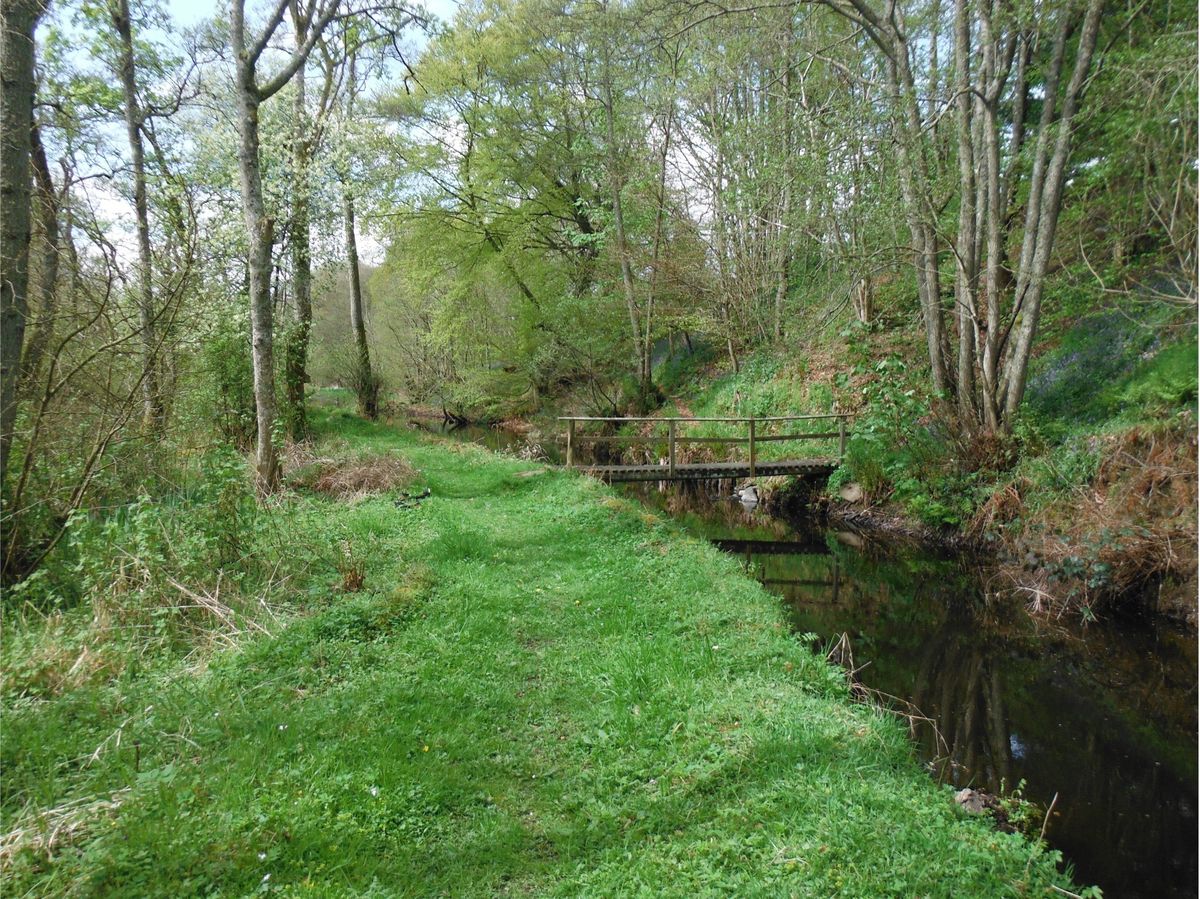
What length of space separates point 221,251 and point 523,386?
10.9 m

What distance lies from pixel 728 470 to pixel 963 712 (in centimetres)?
675

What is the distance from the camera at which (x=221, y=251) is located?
9797 mm

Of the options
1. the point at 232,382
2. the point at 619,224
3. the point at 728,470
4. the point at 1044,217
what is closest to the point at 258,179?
the point at 232,382

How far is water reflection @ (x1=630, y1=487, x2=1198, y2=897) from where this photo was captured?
3.54 m

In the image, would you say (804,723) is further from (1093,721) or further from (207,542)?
(207,542)

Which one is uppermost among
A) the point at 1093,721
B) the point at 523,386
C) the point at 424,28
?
the point at 424,28

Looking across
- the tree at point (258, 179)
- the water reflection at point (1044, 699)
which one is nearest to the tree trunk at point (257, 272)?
the tree at point (258, 179)

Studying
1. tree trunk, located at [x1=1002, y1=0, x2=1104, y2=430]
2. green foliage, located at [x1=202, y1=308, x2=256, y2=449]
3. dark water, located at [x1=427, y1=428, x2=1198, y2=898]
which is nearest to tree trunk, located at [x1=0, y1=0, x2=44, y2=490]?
dark water, located at [x1=427, y1=428, x2=1198, y2=898]

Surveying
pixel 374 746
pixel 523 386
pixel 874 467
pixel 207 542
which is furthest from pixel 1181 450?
pixel 523 386

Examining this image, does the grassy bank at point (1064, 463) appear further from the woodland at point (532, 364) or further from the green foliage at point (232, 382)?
the green foliage at point (232, 382)

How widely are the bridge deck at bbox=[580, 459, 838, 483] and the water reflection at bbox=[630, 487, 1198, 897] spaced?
294 centimetres

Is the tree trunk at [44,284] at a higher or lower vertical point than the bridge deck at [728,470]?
higher

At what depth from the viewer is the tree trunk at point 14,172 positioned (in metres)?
3.47

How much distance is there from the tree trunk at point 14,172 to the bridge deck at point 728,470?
878 centimetres
